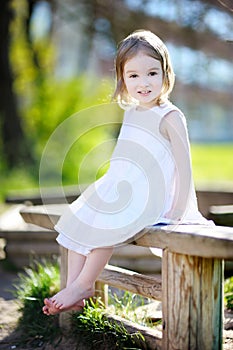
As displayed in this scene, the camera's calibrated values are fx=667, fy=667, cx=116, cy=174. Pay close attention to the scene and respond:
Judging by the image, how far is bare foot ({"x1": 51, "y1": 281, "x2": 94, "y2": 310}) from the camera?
2752 mm

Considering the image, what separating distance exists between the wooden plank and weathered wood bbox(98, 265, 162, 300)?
243mm

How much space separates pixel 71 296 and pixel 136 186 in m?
0.53

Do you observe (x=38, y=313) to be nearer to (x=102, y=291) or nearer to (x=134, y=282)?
(x=102, y=291)

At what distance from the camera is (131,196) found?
9.18 feet

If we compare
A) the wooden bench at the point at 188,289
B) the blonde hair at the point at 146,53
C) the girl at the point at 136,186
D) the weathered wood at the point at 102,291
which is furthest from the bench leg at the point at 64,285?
the blonde hair at the point at 146,53

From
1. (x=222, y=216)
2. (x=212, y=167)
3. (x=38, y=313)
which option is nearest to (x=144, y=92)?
(x=38, y=313)

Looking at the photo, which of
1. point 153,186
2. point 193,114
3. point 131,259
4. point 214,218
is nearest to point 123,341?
point 153,186

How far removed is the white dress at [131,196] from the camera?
274 centimetres

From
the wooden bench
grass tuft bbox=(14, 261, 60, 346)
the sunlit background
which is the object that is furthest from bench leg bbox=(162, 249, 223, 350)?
the sunlit background

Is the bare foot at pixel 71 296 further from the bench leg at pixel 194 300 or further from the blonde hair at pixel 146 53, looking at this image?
the blonde hair at pixel 146 53

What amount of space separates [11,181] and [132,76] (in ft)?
25.2

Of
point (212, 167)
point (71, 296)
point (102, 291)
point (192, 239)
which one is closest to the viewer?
point (192, 239)

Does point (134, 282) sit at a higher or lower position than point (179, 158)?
lower

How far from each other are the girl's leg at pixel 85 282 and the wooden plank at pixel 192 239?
0.48 feet
